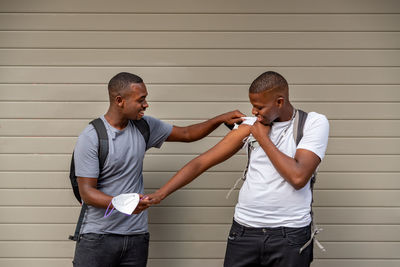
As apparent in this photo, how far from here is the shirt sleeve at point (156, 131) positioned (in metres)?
3.99

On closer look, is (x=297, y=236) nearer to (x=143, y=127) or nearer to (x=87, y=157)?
(x=143, y=127)

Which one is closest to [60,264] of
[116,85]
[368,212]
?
[116,85]

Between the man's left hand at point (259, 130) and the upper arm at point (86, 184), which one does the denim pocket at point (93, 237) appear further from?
the man's left hand at point (259, 130)

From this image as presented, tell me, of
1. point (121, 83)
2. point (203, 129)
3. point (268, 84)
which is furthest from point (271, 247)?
point (121, 83)

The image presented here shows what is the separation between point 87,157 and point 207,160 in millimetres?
895

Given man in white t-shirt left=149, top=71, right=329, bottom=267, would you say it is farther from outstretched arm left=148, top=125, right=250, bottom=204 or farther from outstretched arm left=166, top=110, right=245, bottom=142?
outstretched arm left=166, top=110, right=245, bottom=142

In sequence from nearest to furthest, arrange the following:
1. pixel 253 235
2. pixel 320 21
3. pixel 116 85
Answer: pixel 253 235 < pixel 116 85 < pixel 320 21

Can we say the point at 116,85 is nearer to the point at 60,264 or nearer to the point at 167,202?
the point at 167,202

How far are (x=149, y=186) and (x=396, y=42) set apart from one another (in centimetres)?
268

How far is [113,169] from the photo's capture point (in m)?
3.64

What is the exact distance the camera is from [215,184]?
4.73m

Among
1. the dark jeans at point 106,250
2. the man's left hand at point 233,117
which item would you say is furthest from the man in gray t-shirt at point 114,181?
the man's left hand at point 233,117

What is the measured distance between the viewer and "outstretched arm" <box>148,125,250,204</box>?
3.72 metres

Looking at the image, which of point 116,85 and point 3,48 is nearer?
point 116,85
